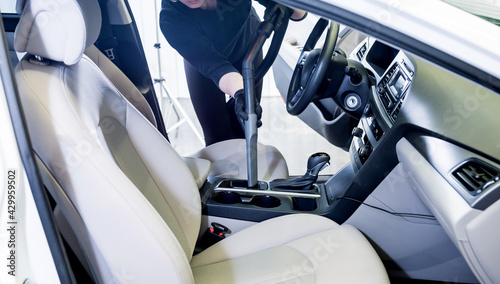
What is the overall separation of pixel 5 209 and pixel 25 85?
0.67 feet

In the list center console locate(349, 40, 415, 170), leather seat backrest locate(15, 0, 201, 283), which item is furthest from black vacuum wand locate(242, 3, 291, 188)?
leather seat backrest locate(15, 0, 201, 283)

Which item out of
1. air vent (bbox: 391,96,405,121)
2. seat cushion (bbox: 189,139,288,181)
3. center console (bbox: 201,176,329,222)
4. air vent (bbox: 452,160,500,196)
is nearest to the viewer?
air vent (bbox: 452,160,500,196)

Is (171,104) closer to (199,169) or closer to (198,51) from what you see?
(198,51)

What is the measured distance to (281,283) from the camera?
89 cm

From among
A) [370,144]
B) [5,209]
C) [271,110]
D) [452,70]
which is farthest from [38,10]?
[271,110]

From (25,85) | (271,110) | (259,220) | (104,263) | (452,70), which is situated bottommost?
(271,110)

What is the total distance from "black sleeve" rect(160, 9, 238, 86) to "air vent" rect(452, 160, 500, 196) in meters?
0.78

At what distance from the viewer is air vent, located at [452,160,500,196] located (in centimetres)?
77

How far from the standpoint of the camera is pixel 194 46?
4.79ft

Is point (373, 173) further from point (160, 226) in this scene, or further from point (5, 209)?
point (5, 209)

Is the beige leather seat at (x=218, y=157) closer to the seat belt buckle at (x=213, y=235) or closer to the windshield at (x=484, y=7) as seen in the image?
the seat belt buckle at (x=213, y=235)

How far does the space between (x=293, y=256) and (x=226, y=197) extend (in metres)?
0.37

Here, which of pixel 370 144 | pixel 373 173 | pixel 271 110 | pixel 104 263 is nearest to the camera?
pixel 104 263

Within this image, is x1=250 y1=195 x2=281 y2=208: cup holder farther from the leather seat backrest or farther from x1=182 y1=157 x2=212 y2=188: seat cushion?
the leather seat backrest
